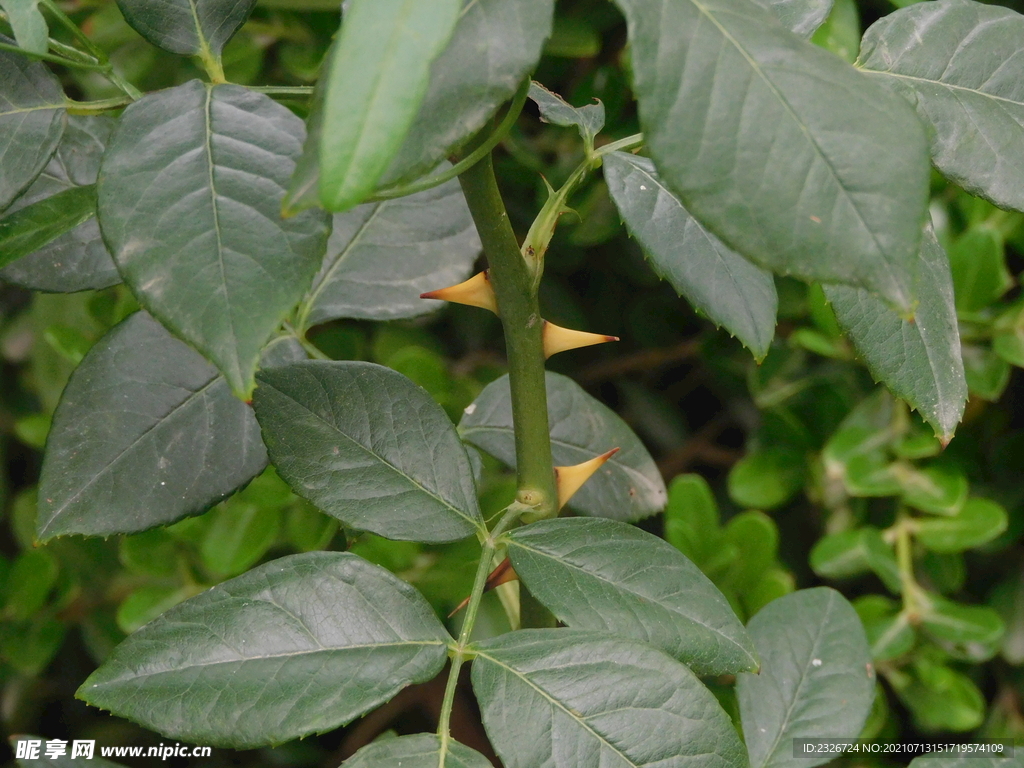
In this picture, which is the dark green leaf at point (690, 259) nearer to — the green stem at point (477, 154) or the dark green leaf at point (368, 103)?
the green stem at point (477, 154)

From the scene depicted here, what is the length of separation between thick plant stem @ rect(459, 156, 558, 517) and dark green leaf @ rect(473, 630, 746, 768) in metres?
0.10

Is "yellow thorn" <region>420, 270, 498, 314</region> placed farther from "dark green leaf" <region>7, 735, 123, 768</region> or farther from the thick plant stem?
"dark green leaf" <region>7, 735, 123, 768</region>

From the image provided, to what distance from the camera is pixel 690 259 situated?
1.59 ft

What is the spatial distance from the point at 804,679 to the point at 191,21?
1.73 ft

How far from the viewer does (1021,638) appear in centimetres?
97

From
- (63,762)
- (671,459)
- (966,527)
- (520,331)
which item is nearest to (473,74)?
(520,331)

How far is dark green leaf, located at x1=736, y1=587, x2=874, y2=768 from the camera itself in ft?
1.84

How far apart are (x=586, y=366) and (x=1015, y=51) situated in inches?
33.2

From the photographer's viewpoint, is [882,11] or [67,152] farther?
[882,11]

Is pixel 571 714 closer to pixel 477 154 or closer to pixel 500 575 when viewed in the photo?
pixel 500 575

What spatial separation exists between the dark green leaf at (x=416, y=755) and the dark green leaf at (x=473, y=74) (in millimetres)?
266

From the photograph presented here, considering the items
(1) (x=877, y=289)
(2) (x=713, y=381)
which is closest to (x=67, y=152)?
(1) (x=877, y=289)

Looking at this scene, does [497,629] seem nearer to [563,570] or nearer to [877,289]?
[563,570]

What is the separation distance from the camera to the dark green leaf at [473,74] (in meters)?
0.31
